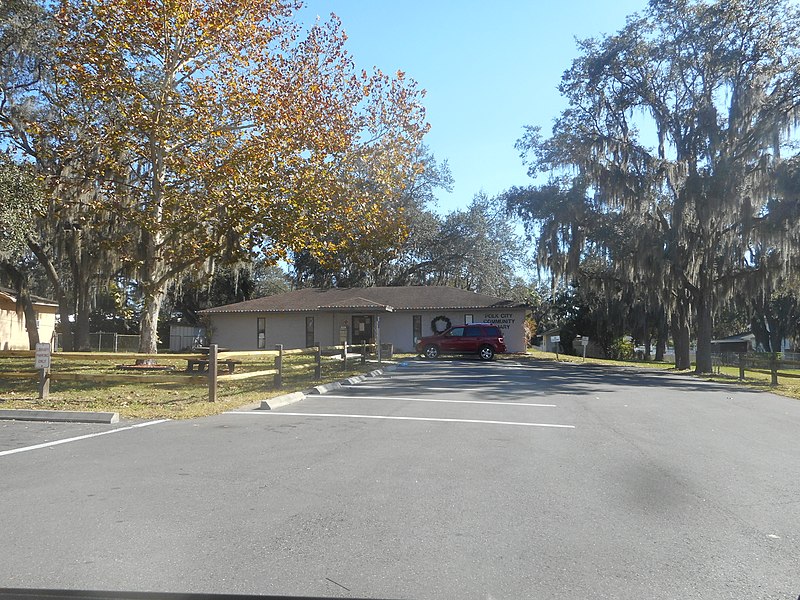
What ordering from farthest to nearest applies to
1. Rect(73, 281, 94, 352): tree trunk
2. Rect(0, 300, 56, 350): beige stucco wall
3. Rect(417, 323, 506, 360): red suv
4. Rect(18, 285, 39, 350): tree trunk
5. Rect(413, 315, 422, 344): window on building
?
Rect(413, 315, 422, 344): window on building
Rect(0, 300, 56, 350): beige stucco wall
Rect(417, 323, 506, 360): red suv
Rect(18, 285, 39, 350): tree trunk
Rect(73, 281, 94, 352): tree trunk

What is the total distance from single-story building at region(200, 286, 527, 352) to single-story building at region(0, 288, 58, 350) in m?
9.74

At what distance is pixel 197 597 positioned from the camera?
13.6ft

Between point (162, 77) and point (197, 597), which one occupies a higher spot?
point (162, 77)

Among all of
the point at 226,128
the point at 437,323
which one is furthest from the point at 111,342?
the point at 226,128

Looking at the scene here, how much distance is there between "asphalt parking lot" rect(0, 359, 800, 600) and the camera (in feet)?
14.7

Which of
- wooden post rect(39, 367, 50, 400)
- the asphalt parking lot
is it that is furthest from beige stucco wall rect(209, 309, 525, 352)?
the asphalt parking lot

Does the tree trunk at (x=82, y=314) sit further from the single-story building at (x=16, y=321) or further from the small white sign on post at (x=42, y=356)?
the small white sign on post at (x=42, y=356)

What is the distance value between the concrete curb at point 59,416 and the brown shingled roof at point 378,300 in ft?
86.4

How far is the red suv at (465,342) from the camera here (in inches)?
1384

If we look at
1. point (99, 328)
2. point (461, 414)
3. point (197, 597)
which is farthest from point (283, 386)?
point (99, 328)

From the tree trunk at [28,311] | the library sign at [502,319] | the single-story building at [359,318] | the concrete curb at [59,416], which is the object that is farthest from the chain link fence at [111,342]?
the concrete curb at [59,416]

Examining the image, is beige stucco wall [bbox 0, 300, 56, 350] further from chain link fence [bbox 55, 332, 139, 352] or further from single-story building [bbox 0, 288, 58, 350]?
chain link fence [bbox 55, 332, 139, 352]

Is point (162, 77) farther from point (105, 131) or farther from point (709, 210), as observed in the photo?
point (709, 210)

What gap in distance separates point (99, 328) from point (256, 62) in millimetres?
44696
